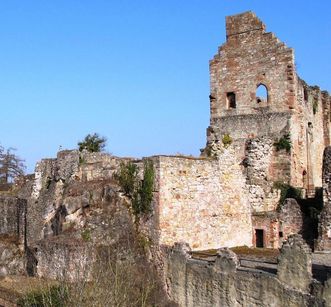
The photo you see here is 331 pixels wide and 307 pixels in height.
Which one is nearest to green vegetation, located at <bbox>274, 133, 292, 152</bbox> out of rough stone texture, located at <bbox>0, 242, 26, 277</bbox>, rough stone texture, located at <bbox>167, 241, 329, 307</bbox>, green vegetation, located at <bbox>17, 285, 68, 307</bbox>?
rough stone texture, located at <bbox>167, 241, 329, 307</bbox>

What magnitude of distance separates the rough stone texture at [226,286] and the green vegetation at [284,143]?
10173 millimetres

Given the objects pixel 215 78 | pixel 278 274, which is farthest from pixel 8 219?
pixel 278 274

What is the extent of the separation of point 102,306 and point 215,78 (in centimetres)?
1983

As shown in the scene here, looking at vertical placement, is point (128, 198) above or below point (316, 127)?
below

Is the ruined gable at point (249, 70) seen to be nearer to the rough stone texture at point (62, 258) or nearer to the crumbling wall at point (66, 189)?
the crumbling wall at point (66, 189)

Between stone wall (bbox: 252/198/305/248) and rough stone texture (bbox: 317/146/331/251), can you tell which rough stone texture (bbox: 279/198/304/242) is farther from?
rough stone texture (bbox: 317/146/331/251)

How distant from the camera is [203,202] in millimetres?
24516

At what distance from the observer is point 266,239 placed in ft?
87.0

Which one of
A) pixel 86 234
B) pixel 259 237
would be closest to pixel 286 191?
pixel 259 237

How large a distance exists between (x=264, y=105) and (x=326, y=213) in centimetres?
894

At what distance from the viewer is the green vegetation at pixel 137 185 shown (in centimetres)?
2283

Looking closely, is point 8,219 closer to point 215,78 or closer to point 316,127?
point 215,78

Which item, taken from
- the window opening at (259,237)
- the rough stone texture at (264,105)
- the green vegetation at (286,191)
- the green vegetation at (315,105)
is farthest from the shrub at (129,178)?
the green vegetation at (315,105)

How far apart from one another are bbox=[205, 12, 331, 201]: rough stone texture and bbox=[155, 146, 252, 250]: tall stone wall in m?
1.47
